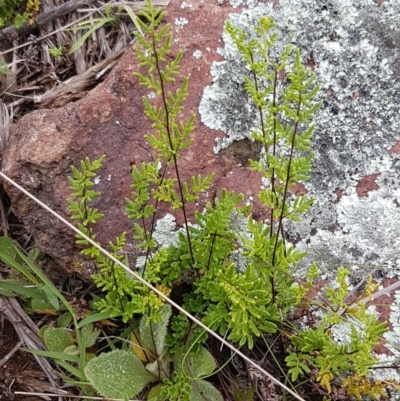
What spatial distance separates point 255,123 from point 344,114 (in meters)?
0.38

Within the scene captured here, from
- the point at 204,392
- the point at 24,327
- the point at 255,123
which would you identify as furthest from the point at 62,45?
the point at 204,392

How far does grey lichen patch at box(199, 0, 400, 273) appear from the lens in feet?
7.42

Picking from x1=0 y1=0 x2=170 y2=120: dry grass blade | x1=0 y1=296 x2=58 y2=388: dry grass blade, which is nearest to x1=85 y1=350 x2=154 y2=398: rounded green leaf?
x1=0 y1=296 x2=58 y2=388: dry grass blade

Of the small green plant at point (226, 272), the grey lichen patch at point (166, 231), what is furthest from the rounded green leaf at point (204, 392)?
the grey lichen patch at point (166, 231)

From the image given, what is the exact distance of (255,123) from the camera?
2338 mm

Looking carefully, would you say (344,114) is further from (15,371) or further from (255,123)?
(15,371)

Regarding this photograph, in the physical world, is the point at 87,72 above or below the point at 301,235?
above

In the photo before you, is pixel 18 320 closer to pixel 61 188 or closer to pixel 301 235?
pixel 61 188

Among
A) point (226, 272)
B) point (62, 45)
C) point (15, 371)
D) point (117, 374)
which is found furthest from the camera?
point (62, 45)

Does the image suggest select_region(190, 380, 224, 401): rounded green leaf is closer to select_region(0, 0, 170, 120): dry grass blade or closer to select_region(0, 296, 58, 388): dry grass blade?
select_region(0, 296, 58, 388): dry grass blade

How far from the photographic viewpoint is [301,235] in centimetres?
228

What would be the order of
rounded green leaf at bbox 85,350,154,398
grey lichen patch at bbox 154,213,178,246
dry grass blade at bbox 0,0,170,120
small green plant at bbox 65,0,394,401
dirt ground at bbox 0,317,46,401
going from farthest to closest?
dry grass blade at bbox 0,0,170,120
dirt ground at bbox 0,317,46,401
grey lichen patch at bbox 154,213,178,246
rounded green leaf at bbox 85,350,154,398
small green plant at bbox 65,0,394,401

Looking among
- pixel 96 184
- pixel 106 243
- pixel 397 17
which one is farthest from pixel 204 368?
pixel 397 17

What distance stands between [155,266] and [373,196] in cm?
95
